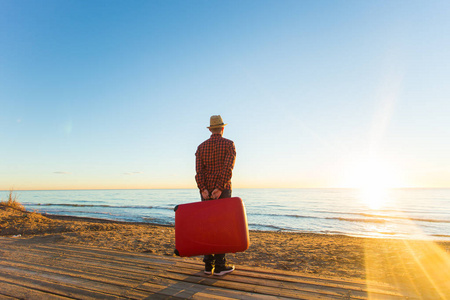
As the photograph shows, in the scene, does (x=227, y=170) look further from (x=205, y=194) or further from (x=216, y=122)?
(x=216, y=122)

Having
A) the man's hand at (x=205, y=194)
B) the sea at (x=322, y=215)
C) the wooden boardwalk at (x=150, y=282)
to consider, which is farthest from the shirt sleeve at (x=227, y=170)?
the sea at (x=322, y=215)

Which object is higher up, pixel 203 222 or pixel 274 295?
pixel 203 222

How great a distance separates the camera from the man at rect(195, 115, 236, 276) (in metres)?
3.46

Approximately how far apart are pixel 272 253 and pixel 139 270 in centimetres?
332

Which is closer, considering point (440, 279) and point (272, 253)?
point (440, 279)

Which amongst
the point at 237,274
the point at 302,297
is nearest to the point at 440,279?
the point at 302,297

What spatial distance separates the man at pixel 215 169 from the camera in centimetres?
346

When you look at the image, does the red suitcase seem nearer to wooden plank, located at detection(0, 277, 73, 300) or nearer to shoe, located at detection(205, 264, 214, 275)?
shoe, located at detection(205, 264, 214, 275)

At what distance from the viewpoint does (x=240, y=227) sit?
2.97 metres

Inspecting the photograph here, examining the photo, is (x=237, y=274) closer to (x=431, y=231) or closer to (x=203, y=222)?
(x=203, y=222)

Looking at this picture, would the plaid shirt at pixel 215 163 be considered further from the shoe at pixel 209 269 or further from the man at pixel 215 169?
the shoe at pixel 209 269

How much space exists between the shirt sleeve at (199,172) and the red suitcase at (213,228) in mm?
551

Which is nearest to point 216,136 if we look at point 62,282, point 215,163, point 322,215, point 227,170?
point 215,163

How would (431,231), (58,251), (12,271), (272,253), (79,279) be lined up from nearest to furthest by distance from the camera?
(79,279) < (12,271) < (58,251) < (272,253) < (431,231)
